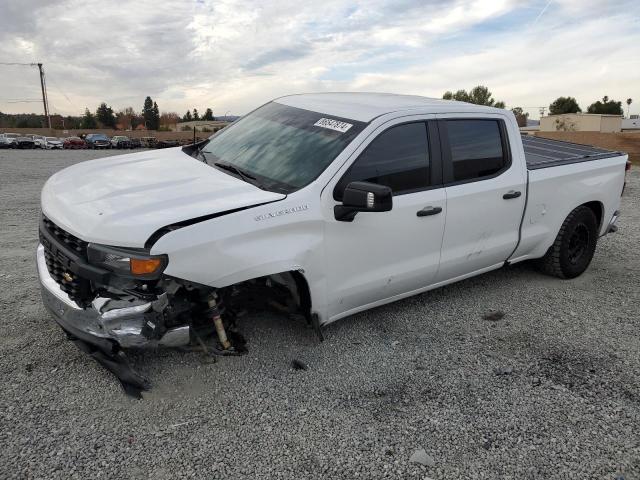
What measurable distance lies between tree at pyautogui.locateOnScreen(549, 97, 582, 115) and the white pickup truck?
7551cm

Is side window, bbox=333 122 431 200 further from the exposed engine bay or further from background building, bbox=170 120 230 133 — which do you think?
background building, bbox=170 120 230 133

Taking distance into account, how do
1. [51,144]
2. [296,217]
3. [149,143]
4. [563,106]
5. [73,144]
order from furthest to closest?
[563,106]
[149,143]
[73,144]
[51,144]
[296,217]

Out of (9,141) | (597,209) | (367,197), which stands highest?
(367,197)

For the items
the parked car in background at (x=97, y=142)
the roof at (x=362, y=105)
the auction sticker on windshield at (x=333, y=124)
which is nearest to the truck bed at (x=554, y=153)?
the roof at (x=362, y=105)

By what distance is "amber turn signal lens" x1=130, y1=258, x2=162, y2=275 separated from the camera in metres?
2.74

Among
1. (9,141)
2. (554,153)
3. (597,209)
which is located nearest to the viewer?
(554,153)

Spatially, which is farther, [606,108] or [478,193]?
[606,108]

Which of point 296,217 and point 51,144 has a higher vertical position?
point 296,217

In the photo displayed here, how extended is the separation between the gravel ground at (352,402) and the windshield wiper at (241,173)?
1204 millimetres

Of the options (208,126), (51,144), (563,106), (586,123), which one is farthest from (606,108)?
(51,144)

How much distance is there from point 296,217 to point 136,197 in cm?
99

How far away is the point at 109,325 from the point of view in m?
2.89

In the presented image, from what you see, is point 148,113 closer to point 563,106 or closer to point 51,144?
point 51,144

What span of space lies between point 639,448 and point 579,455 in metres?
0.38
